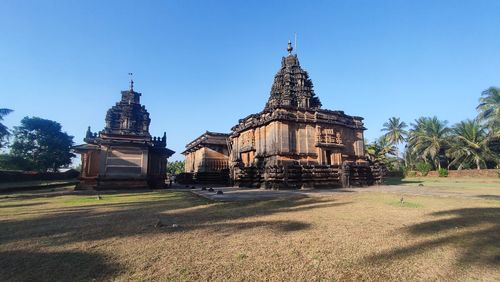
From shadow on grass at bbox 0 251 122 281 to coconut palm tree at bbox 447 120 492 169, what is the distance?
51830mm

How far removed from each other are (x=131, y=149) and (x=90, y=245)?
19848 mm

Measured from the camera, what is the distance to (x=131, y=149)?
23.6 m

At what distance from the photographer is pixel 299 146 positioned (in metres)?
23.1

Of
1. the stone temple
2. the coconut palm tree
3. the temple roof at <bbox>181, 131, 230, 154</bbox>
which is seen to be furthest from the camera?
the coconut palm tree

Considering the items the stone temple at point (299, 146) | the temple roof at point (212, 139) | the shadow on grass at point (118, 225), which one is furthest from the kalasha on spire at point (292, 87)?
the shadow on grass at point (118, 225)

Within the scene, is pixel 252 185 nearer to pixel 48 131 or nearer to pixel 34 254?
pixel 34 254

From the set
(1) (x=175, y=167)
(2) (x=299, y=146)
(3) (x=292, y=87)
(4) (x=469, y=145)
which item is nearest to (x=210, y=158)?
(3) (x=292, y=87)

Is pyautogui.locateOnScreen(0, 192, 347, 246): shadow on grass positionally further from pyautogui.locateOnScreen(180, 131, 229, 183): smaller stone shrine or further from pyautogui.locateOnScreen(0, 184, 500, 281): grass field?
pyautogui.locateOnScreen(180, 131, 229, 183): smaller stone shrine

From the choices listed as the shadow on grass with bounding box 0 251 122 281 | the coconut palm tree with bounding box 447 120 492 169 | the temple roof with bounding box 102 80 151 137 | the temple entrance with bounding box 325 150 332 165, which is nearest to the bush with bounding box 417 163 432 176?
the coconut palm tree with bounding box 447 120 492 169

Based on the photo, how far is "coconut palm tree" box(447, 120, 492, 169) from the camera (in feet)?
133

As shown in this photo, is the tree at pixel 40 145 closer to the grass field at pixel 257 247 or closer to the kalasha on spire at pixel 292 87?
the kalasha on spire at pixel 292 87

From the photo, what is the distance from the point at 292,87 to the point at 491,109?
32.3 metres

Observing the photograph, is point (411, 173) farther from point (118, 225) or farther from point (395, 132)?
point (118, 225)

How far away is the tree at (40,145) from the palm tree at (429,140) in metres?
62.3
